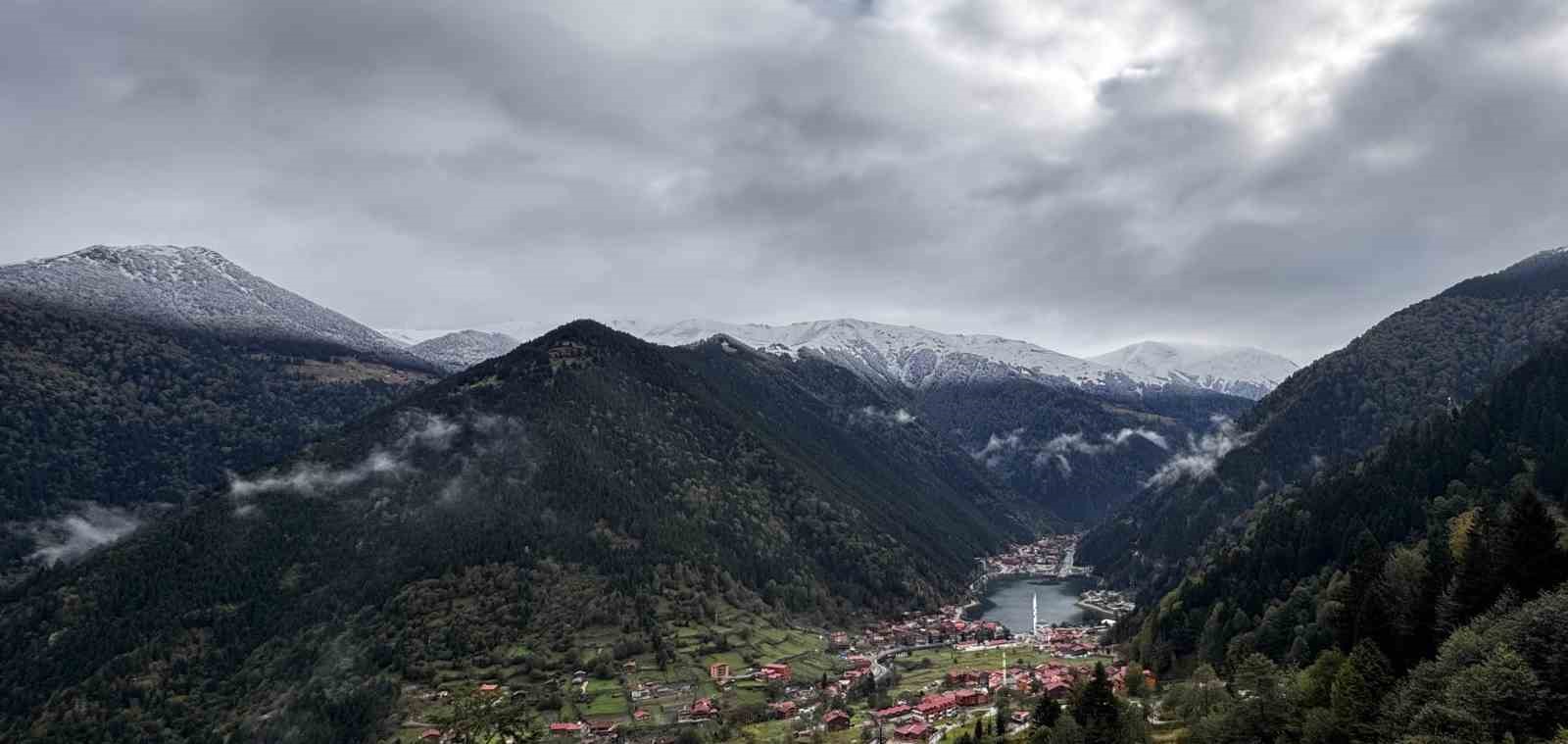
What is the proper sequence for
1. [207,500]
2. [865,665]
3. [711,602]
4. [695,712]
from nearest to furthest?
[695,712], [865,665], [711,602], [207,500]

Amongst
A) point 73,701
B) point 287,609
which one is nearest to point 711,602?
point 287,609

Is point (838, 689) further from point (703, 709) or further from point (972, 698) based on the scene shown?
point (972, 698)

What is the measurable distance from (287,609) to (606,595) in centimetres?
4943

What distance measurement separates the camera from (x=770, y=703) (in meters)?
123

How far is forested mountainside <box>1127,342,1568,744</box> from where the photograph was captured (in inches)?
1925

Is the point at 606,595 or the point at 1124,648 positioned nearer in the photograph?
the point at 1124,648

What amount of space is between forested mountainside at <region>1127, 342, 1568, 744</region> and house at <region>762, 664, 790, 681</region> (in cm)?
5052

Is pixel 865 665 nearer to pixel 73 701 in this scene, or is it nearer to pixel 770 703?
pixel 770 703

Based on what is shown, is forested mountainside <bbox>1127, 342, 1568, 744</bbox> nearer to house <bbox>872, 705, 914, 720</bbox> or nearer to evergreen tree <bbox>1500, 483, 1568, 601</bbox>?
evergreen tree <bbox>1500, 483, 1568, 601</bbox>

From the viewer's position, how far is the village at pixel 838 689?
350 ft

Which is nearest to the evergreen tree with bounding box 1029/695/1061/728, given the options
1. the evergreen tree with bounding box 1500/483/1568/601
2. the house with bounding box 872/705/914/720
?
the house with bounding box 872/705/914/720

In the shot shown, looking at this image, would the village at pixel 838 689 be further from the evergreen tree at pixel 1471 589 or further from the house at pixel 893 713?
the evergreen tree at pixel 1471 589

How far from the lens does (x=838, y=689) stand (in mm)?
129750

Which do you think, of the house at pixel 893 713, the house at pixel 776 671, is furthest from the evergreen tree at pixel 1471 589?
the house at pixel 776 671
